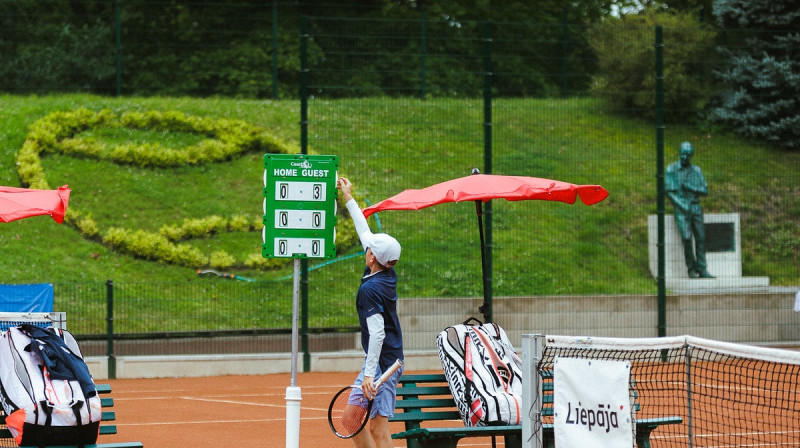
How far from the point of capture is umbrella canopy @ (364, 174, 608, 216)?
9.60 metres

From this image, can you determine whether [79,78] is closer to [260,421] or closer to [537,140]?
[537,140]

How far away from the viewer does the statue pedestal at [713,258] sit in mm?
19281

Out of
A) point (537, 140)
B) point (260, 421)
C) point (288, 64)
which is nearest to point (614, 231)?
→ point (537, 140)

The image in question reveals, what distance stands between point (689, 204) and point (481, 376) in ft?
40.1

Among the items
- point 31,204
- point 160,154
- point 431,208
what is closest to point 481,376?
point 31,204

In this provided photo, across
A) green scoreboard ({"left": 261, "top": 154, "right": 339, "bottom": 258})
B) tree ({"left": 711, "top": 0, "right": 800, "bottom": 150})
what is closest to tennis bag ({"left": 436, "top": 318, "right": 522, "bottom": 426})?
green scoreboard ({"left": 261, "top": 154, "right": 339, "bottom": 258})

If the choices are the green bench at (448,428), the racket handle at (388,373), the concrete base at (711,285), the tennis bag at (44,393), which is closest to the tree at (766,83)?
the concrete base at (711,285)

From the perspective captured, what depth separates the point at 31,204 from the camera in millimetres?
8547

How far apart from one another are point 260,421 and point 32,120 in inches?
570

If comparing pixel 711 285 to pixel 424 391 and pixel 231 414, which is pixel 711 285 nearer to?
pixel 231 414

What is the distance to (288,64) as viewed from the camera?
26953 millimetres

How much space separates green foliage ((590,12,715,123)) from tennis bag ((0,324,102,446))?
13179 millimetres

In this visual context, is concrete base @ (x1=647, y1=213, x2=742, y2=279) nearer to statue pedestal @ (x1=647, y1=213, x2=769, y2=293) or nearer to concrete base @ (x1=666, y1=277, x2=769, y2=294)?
statue pedestal @ (x1=647, y1=213, x2=769, y2=293)

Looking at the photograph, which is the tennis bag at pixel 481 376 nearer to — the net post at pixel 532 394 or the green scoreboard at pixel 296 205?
the net post at pixel 532 394
